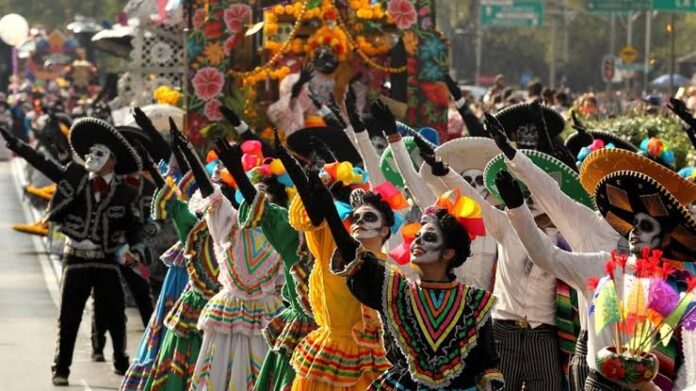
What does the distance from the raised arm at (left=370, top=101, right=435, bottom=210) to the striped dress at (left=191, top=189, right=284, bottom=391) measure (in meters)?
1.51

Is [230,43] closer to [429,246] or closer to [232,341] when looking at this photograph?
[232,341]

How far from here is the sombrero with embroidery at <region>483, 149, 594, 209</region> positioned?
34.4ft

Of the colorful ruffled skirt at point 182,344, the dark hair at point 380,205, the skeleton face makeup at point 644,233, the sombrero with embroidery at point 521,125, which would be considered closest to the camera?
the skeleton face makeup at point 644,233

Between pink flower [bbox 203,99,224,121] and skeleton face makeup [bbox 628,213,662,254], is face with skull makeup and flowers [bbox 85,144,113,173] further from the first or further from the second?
skeleton face makeup [bbox 628,213,662,254]

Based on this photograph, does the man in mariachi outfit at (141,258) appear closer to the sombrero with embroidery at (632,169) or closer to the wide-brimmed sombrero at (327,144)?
the wide-brimmed sombrero at (327,144)

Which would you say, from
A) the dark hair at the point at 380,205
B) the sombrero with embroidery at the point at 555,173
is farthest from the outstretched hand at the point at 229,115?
the dark hair at the point at 380,205

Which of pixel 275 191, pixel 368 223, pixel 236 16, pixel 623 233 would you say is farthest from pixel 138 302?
pixel 623 233

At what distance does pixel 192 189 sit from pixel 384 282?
5127 mm

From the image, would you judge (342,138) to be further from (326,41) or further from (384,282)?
(384,282)

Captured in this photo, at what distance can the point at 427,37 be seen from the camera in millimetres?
20109

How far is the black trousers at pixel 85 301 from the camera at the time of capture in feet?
46.7

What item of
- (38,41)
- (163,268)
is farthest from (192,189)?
(38,41)

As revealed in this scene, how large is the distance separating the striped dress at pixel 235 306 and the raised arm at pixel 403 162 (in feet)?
4.96

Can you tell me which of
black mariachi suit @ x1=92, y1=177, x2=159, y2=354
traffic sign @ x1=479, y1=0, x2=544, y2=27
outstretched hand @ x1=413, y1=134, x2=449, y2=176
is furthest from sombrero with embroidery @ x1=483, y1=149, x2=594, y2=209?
traffic sign @ x1=479, y1=0, x2=544, y2=27
